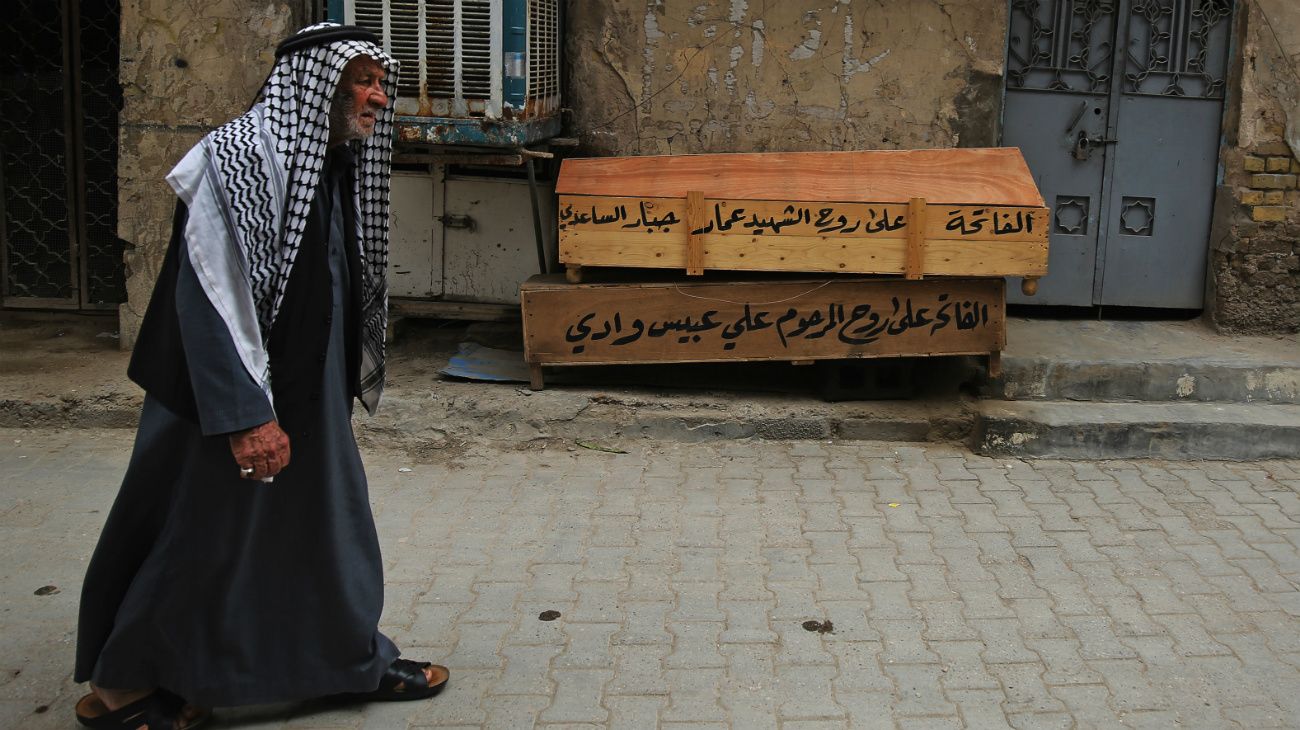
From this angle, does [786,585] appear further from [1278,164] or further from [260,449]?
[1278,164]

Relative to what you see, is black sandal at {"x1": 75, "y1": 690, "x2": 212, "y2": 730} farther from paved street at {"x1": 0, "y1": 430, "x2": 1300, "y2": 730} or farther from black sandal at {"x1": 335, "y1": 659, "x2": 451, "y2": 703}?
black sandal at {"x1": 335, "y1": 659, "x2": 451, "y2": 703}

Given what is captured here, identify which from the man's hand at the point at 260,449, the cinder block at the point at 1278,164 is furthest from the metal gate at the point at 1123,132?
the man's hand at the point at 260,449

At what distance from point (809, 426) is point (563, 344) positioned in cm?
114

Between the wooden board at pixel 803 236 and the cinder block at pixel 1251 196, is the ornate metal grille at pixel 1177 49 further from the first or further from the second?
the wooden board at pixel 803 236

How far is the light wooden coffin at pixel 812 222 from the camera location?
5.20 metres

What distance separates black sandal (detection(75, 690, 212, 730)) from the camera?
9.96ft

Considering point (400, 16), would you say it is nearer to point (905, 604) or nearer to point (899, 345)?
point (899, 345)

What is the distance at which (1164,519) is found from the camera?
4625 millimetres

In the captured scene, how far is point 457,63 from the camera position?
5121 mm

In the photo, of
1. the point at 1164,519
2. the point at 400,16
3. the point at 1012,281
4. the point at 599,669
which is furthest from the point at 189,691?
the point at 1012,281

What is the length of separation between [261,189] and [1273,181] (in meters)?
5.14

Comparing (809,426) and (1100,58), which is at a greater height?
(1100,58)

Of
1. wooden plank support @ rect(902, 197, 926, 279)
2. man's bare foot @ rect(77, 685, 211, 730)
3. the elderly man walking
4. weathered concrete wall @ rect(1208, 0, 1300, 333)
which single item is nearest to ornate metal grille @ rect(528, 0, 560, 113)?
wooden plank support @ rect(902, 197, 926, 279)

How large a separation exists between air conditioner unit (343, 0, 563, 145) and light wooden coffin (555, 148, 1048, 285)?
44 centimetres
